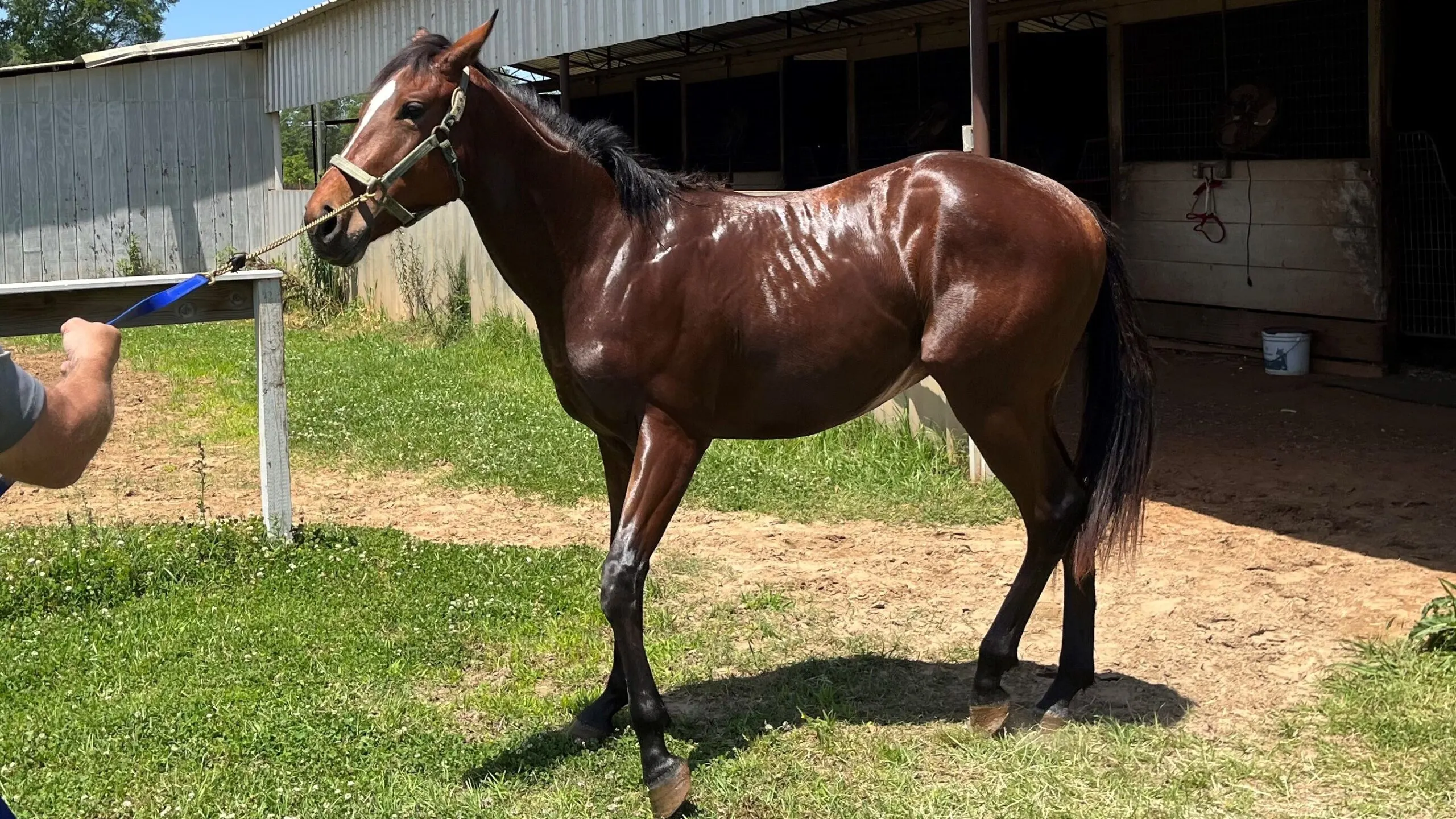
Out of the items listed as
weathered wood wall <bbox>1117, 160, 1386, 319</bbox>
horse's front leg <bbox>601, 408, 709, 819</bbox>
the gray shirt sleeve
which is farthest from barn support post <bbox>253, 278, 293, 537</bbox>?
weathered wood wall <bbox>1117, 160, 1386, 319</bbox>

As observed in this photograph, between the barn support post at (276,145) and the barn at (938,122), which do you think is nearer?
the barn at (938,122)

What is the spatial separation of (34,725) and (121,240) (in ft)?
50.9

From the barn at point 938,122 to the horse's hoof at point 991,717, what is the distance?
3.72m

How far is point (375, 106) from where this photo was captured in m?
3.70

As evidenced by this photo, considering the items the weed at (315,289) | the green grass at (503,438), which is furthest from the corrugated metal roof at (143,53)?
the green grass at (503,438)

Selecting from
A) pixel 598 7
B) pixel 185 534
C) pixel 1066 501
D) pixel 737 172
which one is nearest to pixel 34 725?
pixel 185 534

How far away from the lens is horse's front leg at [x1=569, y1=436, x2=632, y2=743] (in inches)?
161

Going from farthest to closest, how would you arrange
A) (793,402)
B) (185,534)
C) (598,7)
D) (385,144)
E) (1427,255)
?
(598,7) → (1427,255) → (185,534) → (793,402) → (385,144)

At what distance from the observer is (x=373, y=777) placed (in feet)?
12.3

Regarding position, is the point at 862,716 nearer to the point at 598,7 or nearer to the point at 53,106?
the point at 598,7

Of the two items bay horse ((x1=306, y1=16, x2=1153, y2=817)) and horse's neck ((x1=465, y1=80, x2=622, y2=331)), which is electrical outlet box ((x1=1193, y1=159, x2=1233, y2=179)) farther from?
horse's neck ((x1=465, y1=80, x2=622, y2=331))

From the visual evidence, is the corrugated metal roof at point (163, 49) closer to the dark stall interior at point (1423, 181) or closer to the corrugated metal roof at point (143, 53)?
the corrugated metal roof at point (143, 53)

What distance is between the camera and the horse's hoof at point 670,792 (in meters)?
3.52

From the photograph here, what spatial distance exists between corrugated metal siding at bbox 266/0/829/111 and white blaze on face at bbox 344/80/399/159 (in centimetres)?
460
